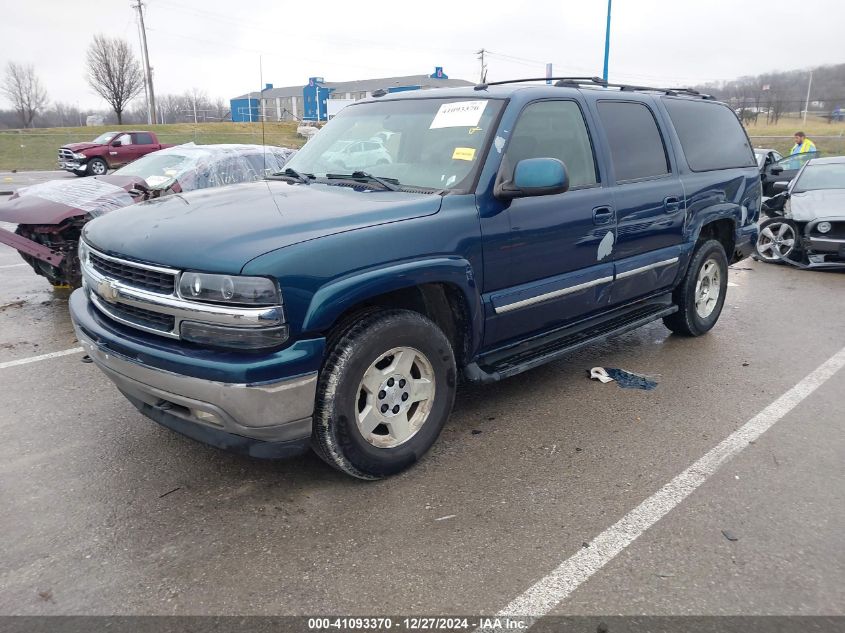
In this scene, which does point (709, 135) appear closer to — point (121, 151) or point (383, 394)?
point (383, 394)

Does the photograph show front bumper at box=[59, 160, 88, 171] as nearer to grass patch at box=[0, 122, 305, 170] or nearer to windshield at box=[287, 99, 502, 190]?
grass patch at box=[0, 122, 305, 170]

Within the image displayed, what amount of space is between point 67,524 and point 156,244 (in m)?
1.34

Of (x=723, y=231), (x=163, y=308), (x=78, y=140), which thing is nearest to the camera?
(x=163, y=308)

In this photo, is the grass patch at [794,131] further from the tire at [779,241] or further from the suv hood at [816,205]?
the tire at [779,241]

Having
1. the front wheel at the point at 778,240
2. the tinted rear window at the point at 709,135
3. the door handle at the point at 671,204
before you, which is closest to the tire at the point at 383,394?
the door handle at the point at 671,204

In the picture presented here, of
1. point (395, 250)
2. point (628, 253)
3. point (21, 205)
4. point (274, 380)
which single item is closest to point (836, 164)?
point (628, 253)

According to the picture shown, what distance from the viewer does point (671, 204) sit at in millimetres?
4891

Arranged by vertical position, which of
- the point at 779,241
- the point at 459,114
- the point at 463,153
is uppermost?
the point at 459,114

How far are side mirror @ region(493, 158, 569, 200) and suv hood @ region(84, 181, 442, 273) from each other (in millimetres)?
411

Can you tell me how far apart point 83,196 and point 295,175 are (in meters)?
3.46

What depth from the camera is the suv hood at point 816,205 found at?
866 cm

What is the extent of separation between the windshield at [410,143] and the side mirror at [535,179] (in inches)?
8.9

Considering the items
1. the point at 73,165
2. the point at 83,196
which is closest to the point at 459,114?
the point at 83,196

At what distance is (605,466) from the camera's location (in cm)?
353
